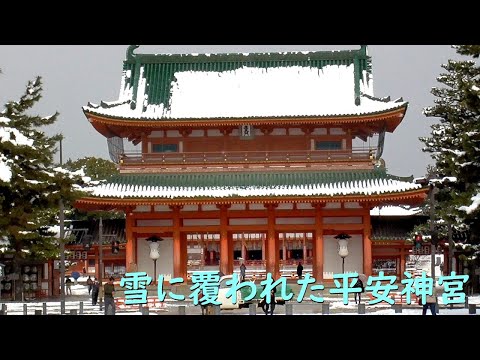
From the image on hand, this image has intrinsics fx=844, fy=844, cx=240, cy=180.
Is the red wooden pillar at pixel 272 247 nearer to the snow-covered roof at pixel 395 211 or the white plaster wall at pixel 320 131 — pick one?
the white plaster wall at pixel 320 131

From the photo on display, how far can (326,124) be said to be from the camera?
3903 cm

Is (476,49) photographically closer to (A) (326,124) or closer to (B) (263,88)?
(A) (326,124)

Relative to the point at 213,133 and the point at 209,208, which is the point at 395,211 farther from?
the point at 209,208

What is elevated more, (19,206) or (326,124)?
(326,124)

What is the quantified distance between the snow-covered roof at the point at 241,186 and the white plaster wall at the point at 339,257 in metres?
2.40

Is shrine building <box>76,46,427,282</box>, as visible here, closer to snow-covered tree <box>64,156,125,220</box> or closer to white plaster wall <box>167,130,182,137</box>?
white plaster wall <box>167,130,182,137</box>

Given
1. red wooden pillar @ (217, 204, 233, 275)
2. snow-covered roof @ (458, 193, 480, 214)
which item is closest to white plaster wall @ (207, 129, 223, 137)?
red wooden pillar @ (217, 204, 233, 275)

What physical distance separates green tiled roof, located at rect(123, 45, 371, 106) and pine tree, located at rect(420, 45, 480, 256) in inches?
199

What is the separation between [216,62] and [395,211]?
41.8 feet

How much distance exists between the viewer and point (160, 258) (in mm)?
38469

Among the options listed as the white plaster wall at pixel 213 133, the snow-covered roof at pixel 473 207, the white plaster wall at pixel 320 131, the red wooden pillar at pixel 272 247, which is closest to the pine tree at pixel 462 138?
the snow-covered roof at pixel 473 207

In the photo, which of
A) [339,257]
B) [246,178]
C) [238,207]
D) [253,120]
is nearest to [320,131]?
[253,120]
